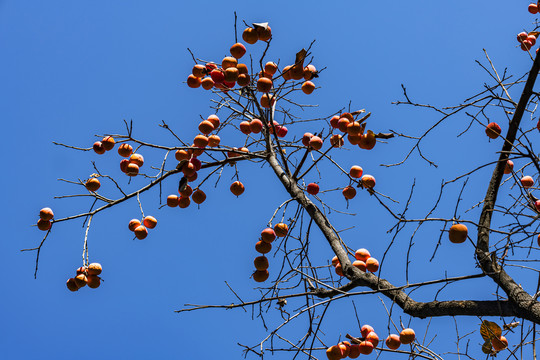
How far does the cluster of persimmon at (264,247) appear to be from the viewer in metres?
2.63

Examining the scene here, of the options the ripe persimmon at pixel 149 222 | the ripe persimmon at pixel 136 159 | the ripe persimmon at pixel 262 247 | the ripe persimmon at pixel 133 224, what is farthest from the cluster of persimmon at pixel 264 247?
the ripe persimmon at pixel 136 159

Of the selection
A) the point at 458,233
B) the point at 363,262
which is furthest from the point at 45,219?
the point at 458,233

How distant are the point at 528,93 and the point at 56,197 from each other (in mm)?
2630

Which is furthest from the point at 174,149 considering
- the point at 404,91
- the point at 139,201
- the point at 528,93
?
the point at 528,93

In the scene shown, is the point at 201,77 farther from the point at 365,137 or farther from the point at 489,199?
the point at 489,199

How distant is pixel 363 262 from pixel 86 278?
1.66 meters

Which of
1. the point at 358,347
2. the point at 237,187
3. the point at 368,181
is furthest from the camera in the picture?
the point at 237,187

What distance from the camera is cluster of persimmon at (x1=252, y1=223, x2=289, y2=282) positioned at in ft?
8.63

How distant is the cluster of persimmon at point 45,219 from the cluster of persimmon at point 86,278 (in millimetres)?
342

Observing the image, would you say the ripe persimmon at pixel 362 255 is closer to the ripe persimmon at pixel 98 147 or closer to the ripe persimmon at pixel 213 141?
the ripe persimmon at pixel 213 141

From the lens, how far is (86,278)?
2.71 metres

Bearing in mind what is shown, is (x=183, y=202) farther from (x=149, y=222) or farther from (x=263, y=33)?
(x=263, y=33)

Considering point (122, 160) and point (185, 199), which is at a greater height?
point (122, 160)

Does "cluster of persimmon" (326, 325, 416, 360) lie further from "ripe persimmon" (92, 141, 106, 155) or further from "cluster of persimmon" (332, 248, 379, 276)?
"ripe persimmon" (92, 141, 106, 155)
